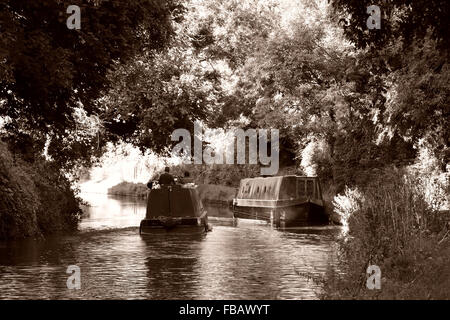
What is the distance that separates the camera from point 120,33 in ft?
62.7

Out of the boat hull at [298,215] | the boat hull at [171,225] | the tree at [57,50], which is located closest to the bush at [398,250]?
the tree at [57,50]

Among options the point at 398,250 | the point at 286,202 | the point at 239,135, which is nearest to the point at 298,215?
the point at 286,202

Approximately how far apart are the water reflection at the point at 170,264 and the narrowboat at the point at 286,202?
3.92 meters

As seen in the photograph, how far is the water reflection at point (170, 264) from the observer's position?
14109mm

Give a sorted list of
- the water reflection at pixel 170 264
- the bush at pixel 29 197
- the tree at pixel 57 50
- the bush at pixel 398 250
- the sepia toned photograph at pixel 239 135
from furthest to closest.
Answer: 1. the bush at pixel 29 197
2. the tree at pixel 57 50
3. the water reflection at pixel 170 264
4. the sepia toned photograph at pixel 239 135
5. the bush at pixel 398 250

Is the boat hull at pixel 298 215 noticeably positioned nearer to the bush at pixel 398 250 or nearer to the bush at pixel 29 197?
the bush at pixel 29 197

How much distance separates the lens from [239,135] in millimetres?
50312

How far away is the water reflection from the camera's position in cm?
1411

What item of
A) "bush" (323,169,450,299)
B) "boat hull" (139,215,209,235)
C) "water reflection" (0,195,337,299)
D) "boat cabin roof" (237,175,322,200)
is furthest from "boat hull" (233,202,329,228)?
"bush" (323,169,450,299)

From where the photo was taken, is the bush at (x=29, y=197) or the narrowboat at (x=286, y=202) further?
the narrowboat at (x=286, y=202)

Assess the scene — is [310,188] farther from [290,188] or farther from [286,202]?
[286,202]

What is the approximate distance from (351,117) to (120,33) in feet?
56.0
